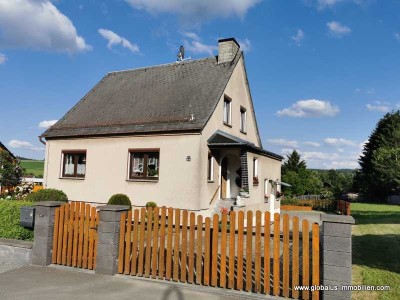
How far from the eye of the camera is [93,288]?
5.61 m

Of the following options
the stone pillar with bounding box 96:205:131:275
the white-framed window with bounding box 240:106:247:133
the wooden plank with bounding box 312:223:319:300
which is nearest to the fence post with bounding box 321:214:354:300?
the wooden plank with bounding box 312:223:319:300

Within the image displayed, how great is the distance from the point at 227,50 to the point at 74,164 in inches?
427

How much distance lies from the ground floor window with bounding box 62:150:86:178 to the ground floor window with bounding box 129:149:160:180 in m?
3.25

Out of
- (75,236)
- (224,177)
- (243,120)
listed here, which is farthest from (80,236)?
(243,120)

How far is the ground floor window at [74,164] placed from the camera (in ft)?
59.0

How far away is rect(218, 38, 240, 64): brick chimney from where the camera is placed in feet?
60.7

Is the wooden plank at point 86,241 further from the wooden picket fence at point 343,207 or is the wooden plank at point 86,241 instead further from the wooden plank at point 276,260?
the wooden picket fence at point 343,207

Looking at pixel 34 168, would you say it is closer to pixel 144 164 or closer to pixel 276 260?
pixel 144 164

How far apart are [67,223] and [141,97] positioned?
41.1 ft

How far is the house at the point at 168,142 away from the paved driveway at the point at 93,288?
8600 mm

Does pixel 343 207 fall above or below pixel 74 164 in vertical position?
below

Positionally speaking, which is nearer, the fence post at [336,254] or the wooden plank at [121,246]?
the fence post at [336,254]

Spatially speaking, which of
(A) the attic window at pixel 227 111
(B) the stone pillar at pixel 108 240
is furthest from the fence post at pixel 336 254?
(A) the attic window at pixel 227 111

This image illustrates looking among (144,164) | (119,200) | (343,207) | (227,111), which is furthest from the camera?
(343,207)
